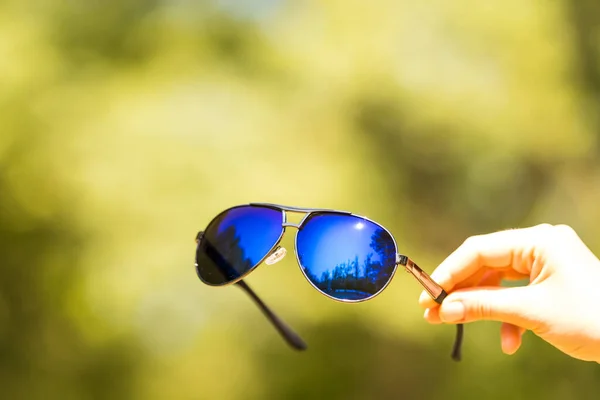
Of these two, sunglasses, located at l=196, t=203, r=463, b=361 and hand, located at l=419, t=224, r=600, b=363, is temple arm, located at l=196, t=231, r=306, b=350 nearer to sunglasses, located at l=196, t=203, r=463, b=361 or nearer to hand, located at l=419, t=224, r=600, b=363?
sunglasses, located at l=196, t=203, r=463, b=361

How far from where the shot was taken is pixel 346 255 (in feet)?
1.89

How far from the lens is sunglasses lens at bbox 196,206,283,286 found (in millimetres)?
626

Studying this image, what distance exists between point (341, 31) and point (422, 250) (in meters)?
0.62

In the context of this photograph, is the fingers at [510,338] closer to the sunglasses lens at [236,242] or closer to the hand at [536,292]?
the hand at [536,292]

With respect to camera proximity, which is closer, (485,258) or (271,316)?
(485,258)

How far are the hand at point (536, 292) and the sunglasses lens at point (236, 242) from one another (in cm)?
20

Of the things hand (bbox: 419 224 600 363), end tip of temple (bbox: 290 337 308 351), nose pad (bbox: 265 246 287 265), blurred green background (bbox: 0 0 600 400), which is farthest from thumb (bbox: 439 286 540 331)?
blurred green background (bbox: 0 0 600 400)

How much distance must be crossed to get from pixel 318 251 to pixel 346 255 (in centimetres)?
4

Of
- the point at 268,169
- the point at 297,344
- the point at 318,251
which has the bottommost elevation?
the point at 297,344

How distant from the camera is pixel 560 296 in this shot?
1.67ft

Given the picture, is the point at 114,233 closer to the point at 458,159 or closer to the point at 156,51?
the point at 156,51

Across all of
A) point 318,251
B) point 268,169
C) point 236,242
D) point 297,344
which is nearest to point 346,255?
point 318,251

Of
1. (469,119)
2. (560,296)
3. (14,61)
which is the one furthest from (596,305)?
(14,61)

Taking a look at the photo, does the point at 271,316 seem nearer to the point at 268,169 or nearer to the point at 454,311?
the point at 454,311
